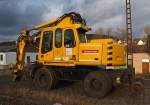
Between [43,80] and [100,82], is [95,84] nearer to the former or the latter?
[100,82]

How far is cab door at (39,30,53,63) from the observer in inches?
818

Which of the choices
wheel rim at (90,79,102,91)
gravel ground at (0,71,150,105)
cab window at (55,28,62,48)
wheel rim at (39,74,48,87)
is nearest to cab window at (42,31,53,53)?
cab window at (55,28,62,48)

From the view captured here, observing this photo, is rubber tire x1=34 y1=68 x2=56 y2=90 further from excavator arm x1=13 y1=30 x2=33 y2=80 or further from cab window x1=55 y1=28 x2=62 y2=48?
excavator arm x1=13 y1=30 x2=33 y2=80

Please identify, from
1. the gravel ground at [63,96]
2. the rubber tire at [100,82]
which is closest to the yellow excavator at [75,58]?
the rubber tire at [100,82]

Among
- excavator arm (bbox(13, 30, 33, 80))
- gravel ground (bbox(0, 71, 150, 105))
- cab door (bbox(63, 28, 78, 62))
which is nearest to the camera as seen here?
gravel ground (bbox(0, 71, 150, 105))

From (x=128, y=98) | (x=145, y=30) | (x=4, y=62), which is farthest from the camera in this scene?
(x=145, y=30)

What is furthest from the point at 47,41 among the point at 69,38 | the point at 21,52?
the point at 21,52

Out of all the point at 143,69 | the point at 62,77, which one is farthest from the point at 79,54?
the point at 143,69

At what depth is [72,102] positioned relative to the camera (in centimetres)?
1664

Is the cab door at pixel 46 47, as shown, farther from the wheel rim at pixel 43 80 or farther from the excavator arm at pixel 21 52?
the excavator arm at pixel 21 52

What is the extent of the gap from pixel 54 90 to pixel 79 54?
2.79m

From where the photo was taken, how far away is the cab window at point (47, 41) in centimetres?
2080

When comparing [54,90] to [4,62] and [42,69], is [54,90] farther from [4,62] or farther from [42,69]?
[4,62]

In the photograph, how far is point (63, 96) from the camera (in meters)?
18.6
